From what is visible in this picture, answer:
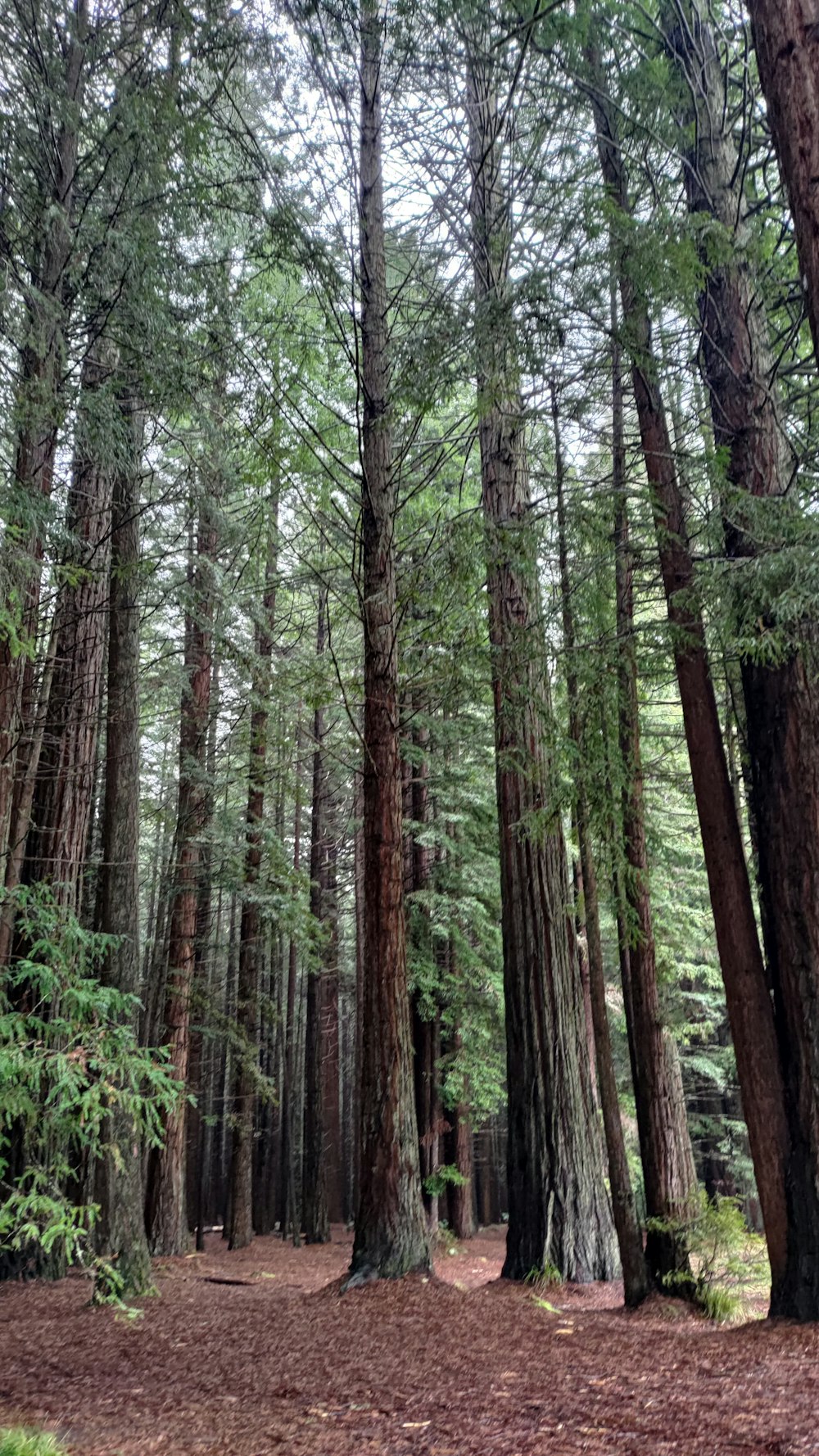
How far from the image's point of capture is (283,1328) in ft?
18.3

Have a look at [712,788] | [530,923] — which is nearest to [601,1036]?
[530,923]

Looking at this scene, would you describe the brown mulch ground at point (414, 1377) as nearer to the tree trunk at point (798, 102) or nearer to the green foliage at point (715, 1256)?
the green foliage at point (715, 1256)

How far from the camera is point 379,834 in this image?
23.7 ft

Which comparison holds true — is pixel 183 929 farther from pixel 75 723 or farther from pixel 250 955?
pixel 75 723

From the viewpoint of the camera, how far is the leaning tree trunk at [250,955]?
1240cm

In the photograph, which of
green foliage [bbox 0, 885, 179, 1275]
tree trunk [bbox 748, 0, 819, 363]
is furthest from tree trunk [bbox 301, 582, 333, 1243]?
tree trunk [bbox 748, 0, 819, 363]

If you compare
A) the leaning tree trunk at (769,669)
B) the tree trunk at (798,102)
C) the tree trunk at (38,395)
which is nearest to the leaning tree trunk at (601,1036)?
the leaning tree trunk at (769,669)

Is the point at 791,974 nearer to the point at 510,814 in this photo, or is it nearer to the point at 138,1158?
the point at 510,814

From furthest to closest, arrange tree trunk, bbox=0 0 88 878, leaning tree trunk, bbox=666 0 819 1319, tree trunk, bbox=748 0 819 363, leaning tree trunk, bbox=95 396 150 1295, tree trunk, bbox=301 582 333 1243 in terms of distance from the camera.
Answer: tree trunk, bbox=301 582 333 1243 < leaning tree trunk, bbox=95 396 150 1295 < leaning tree trunk, bbox=666 0 819 1319 < tree trunk, bbox=0 0 88 878 < tree trunk, bbox=748 0 819 363

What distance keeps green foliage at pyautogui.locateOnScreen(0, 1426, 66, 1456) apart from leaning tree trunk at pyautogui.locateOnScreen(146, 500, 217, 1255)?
26.7 feet

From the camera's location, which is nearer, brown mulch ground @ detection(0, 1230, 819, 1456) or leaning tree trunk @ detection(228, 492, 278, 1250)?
brown mulch ground @ detection(0, 1230, 819, 1456)

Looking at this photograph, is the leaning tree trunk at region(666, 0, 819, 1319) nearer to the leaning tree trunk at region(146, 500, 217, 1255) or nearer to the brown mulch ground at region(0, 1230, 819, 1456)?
the brown mulch ground at region(0, 1230, 819, 1456)

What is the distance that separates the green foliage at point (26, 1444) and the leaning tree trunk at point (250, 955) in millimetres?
8545

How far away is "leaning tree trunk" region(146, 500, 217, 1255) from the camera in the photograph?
11.8 m
